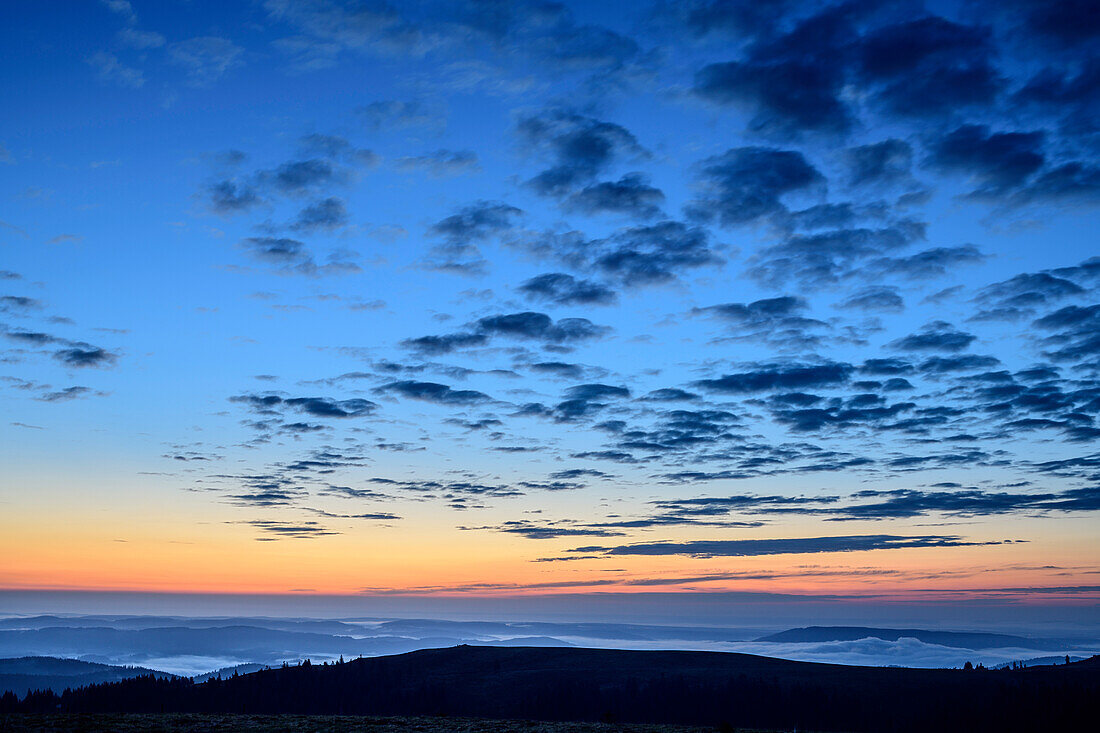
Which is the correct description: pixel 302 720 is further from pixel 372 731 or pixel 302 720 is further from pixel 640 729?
pixel 640 729

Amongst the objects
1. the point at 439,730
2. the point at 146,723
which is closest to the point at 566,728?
the point at 439,730

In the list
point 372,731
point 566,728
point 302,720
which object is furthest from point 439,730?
point 302,720

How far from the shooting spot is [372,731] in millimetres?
54969

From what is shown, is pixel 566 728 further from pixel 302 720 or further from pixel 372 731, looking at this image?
pixel 302 720

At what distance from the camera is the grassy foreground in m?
54.1

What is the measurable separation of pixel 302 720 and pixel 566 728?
21043 millimetres

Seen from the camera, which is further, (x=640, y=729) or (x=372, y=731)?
(x=640, y=729)

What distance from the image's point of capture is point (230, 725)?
189ft

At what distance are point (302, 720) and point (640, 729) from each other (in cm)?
2623

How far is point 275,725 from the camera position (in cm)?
5866

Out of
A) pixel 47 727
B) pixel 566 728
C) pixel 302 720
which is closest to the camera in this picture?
pixel 47 727

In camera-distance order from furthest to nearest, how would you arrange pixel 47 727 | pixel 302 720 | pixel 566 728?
pixel 302 720
pixel 566 728
pixel 47 727

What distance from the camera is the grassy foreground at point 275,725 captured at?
54094 millimetres

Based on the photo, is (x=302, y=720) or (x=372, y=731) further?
(x=302, y=720)
